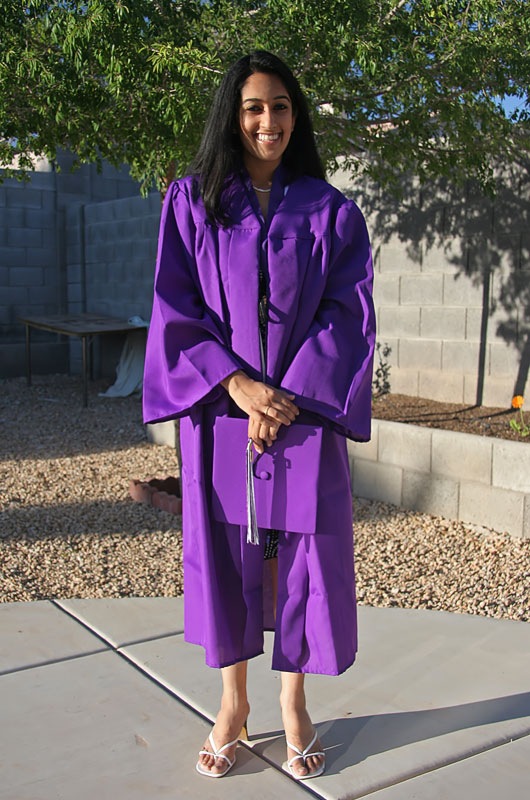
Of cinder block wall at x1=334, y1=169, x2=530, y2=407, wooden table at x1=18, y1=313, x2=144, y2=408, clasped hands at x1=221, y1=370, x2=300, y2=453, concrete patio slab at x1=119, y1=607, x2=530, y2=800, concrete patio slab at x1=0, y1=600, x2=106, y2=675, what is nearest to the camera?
clasped hands at x1=221, y1=370, x2=300, y2=453

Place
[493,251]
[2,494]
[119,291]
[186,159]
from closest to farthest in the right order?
1. [186,159]
2. [2,494]
3. [493,251]
4. [119,291]

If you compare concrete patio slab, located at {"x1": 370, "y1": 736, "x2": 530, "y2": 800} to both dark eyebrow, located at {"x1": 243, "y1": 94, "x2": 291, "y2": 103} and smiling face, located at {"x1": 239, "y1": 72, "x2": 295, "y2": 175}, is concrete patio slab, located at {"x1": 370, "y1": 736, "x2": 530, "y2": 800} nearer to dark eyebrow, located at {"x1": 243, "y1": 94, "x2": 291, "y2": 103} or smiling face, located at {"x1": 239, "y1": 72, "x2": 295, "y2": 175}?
smiling face, located at {"x1": 239, "y1": 72, "x2": 295, "y2": 175}

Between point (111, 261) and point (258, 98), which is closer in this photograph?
point (258, 98)

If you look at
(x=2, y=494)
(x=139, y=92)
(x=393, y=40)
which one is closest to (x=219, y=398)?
(x=139, y=92)

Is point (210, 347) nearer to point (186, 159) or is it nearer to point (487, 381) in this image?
point (186, 159)

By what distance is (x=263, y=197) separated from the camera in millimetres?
2279

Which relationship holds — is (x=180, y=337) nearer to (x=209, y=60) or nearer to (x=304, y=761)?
(x=304, y=761)

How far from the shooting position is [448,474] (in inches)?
188

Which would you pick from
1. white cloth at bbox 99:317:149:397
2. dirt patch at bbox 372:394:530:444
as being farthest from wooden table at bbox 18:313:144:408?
dirt patch at bbox 372:394:530:444

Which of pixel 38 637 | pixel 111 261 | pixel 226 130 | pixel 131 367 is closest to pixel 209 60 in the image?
pixel 226 130

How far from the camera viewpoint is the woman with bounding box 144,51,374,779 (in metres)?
2.15

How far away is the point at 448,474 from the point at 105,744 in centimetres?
287

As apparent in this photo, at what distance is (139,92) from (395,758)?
3.20 m

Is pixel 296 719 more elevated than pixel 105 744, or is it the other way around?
pixel 296 719
